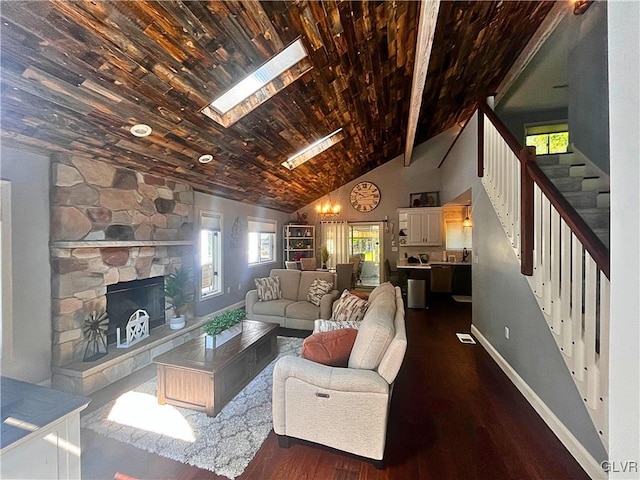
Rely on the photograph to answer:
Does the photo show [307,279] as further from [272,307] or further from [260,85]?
[260,85]

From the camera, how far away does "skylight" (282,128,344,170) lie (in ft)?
15.3

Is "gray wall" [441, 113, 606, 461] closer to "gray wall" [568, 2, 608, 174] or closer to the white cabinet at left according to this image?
"gray wall" [568, 2, 608, 174]

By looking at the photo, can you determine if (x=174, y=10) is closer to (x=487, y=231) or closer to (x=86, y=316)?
(x=86, y=316)

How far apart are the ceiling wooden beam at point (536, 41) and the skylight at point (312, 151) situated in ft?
9.48

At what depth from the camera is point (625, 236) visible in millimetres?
619

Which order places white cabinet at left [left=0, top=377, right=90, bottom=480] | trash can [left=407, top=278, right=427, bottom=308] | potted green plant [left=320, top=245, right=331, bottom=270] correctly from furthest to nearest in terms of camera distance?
potted green plant [left=320, top=245, right=331, bottom=270] → trash can [left=407, top=278, right=427, bottom=308] → white cabinet at left [left=0, top=377, right=90, bottom=480]

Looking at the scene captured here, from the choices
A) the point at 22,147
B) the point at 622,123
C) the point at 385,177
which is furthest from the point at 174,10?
the point at 385,177

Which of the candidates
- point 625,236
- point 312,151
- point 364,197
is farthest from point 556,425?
point 364,197

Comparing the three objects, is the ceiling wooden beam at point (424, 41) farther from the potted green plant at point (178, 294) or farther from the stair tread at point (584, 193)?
the potted green plant at point (178, 294)

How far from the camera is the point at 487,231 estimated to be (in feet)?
11.3

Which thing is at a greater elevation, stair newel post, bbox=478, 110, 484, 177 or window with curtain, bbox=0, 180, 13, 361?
stair newel post, bbox=478, 110, 484, 177

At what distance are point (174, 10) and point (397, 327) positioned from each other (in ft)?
8.66

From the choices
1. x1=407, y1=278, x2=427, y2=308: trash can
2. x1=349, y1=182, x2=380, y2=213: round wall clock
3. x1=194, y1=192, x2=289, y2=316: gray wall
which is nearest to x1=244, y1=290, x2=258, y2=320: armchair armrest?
x1=194, y1=192, x2=289, y2=316: gray wall

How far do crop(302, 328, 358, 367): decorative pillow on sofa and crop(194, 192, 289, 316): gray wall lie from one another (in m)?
3.12
